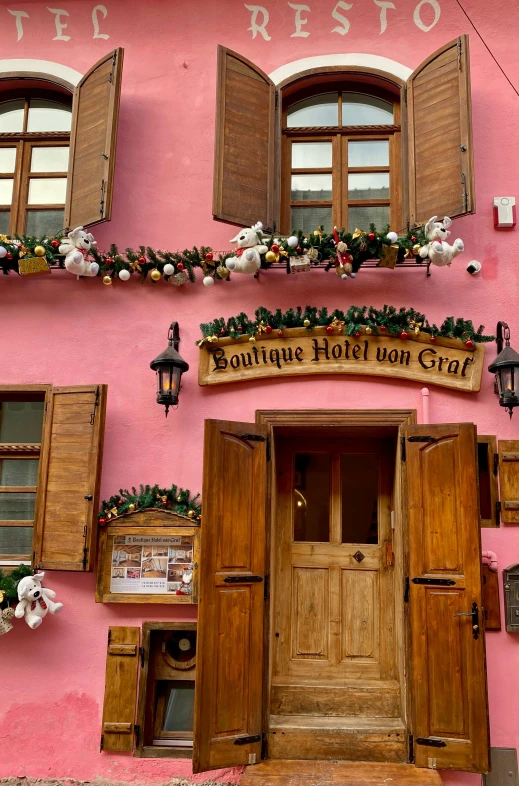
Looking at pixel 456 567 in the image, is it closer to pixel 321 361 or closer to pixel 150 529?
pixel 321 361

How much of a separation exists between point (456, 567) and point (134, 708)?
266cm

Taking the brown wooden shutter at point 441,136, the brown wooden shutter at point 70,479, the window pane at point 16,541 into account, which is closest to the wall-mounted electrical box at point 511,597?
the brown wooden shutter at point 441,136

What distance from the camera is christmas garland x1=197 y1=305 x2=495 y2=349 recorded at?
629cm

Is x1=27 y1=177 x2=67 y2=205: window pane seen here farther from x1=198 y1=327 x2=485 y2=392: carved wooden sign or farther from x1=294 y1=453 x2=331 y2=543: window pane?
x1=294 y1=453 x2=331 y2=543: window pane

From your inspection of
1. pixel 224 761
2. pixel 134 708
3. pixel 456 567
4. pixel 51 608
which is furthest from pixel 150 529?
pixel 456 567

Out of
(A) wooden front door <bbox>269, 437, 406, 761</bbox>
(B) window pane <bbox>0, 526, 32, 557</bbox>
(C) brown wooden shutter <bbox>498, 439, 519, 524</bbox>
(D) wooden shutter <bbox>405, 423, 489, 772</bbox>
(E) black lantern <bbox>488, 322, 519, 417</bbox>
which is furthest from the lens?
(B) window pane <bbox>0, 526, 32, 557</bbox>

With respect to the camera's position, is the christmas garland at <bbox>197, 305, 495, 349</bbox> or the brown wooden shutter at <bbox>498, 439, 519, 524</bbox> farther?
the christmas garland at <bbox>197, 305, 495, 349</bbox>

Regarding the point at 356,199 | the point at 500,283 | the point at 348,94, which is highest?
the point at 348,94

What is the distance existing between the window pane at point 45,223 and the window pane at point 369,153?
2.67 m

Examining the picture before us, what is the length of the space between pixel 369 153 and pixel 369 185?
1.06 ft

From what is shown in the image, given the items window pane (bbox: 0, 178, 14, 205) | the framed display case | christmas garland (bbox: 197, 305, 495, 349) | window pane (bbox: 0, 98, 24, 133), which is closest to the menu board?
the framed display case

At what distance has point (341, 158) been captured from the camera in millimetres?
7078

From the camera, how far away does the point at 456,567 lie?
5754mm

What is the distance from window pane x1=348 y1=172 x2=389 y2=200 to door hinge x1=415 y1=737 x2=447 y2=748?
4422mm
